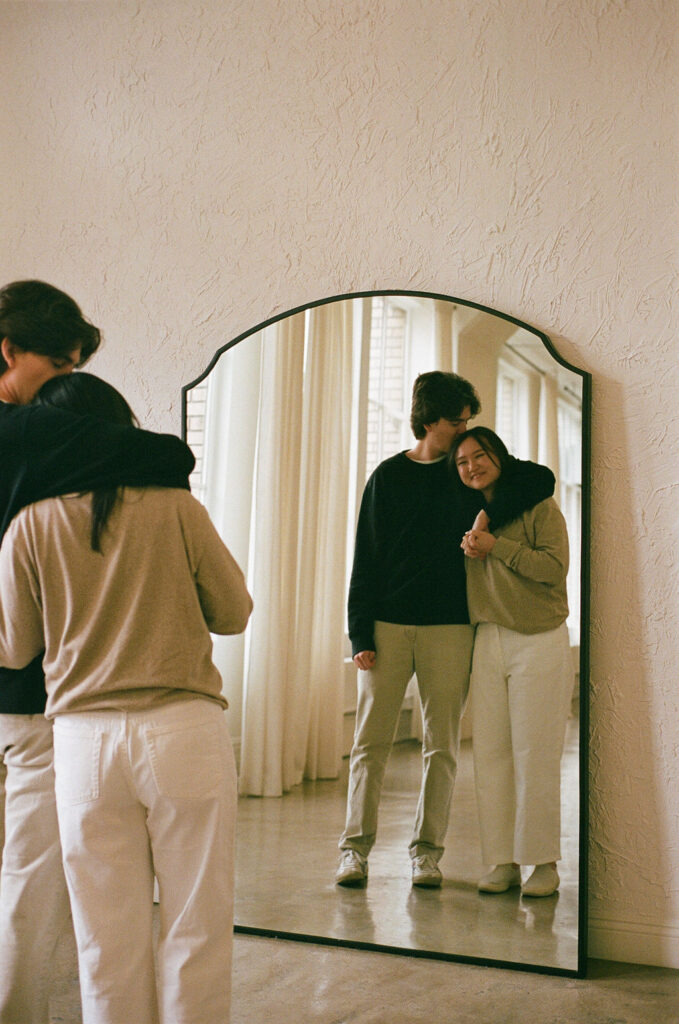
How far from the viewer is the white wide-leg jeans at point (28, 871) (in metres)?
1.68

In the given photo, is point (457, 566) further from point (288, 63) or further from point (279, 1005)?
point (288, 63)

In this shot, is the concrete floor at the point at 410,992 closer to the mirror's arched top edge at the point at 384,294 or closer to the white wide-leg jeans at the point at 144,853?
the white wide-leg jeans at the point at 144,853

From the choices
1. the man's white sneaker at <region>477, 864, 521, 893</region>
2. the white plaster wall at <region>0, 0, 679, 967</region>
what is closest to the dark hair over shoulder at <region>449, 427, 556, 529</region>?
the white plaster wall at <region>0, 0, 679, 967</region>

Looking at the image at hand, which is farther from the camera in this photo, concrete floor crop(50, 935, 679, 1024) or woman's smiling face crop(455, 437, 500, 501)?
woman's smiling face crop(455, 437, 500, 501)

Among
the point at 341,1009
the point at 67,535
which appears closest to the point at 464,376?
the point at 67,535

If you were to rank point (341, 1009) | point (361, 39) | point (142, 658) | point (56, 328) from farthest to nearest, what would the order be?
point (361, 39) < point (341, 1009) < point (56, 328) < point (142, 658)

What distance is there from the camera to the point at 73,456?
1.48 meters

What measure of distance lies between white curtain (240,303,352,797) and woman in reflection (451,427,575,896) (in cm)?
35

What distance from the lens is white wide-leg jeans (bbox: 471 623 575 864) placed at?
2.36 m

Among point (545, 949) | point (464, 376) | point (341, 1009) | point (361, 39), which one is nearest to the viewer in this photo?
point (341, 1009)

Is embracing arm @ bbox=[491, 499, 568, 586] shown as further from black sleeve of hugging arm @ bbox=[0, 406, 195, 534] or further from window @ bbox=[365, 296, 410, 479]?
black sleeve of hugging arm @ bbox=[0, 406, 195, 534]

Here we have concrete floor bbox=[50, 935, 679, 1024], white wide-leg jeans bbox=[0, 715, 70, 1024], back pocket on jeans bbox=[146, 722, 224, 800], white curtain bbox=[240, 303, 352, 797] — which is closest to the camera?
back pocket on jeans bbox=[146, 722, 224, 800]

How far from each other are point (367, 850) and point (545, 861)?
0.44 metres

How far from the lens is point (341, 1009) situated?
6.89 feet
